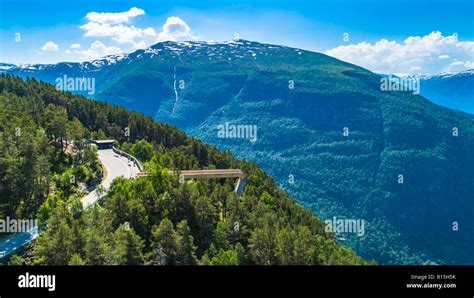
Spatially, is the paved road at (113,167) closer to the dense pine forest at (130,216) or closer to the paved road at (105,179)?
the paved road at (105,179)

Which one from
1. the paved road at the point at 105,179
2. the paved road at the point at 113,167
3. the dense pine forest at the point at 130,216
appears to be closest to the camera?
the dense pine forest at the point at 130,216

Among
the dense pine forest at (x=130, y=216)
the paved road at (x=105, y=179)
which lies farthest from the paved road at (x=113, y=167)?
the dense pine forest at (x=130, y=216)

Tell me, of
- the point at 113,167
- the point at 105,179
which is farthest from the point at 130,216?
the point at 113,167

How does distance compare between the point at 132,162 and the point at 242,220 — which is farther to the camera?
the point at 132,162

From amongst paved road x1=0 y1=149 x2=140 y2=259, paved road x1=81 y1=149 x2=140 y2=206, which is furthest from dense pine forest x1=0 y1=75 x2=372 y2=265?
paved road x1=81 y1=149 x2=140 y2=206

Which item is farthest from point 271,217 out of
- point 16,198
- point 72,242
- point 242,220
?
point 16,198

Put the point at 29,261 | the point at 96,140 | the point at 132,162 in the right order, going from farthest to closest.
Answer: the point at 96,140, the point at 132,162, the point at 29,261
